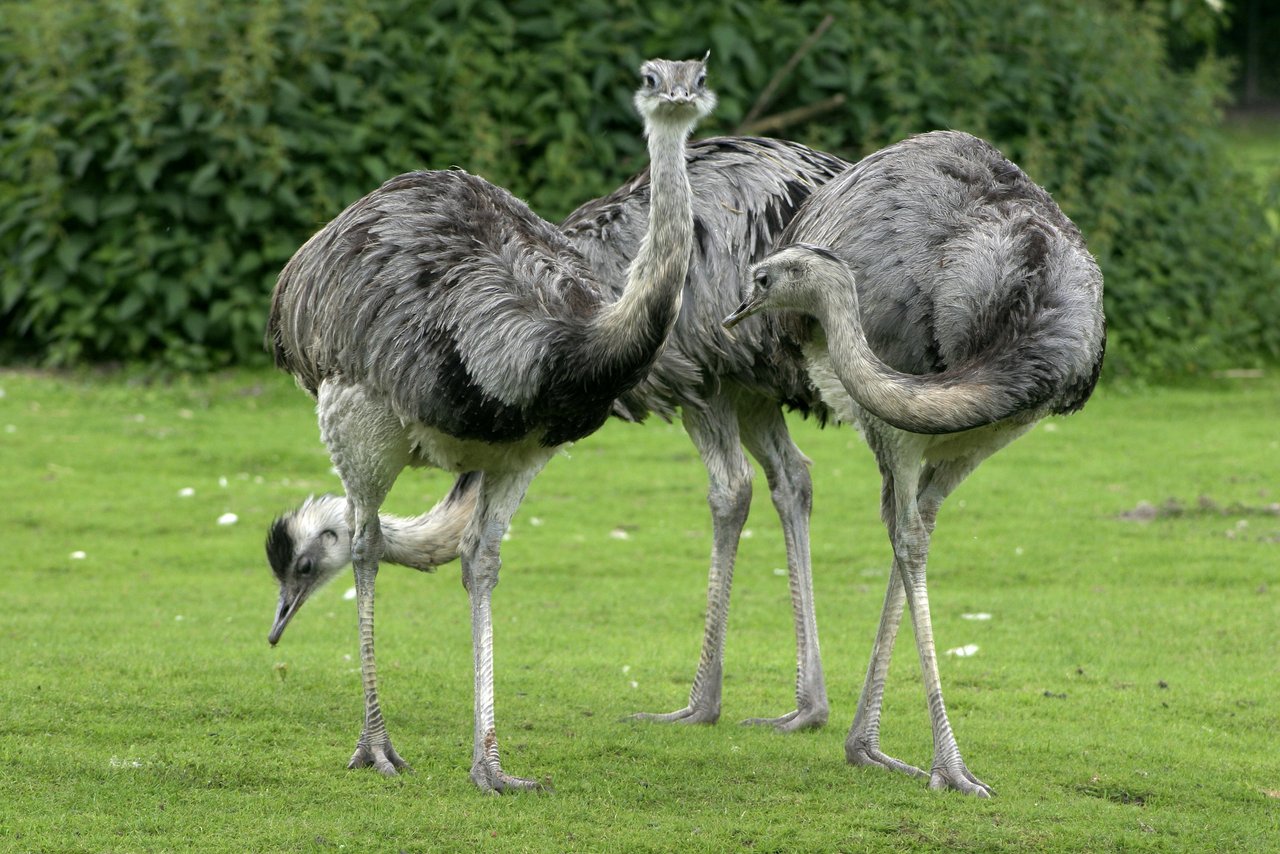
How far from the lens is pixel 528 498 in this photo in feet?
36.0

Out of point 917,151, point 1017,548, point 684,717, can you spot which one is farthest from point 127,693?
point 1017,548

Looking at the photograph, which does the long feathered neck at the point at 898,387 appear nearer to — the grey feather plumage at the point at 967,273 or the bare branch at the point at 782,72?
the grey feather plumage at the point at 967,273

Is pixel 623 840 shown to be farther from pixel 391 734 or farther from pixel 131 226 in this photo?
pixel 131 226

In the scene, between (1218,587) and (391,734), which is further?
(1218,587)

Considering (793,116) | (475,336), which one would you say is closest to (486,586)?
(475,336)

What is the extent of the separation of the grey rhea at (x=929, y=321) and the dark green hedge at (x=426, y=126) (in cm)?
734

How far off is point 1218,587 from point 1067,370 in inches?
164

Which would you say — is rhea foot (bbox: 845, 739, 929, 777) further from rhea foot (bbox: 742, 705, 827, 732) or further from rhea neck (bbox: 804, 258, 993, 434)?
rhea neck (bbox: 804, 258, 993, 434)

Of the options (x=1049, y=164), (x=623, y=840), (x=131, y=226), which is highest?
(x=1049, y=164)

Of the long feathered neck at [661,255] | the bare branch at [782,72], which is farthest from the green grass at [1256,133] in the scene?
the long feathered neck at [661,255]

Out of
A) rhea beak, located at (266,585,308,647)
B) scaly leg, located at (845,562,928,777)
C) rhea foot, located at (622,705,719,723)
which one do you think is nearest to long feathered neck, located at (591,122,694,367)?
scaly leg, located at (845,562,928,777)

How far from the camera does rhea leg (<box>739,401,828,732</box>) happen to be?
6.73m

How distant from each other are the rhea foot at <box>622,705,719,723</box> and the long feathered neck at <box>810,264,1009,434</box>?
2.03 meters

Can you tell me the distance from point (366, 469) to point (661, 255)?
1.43 meters
